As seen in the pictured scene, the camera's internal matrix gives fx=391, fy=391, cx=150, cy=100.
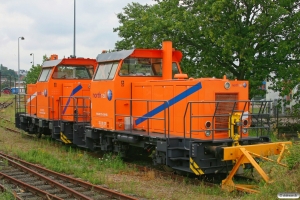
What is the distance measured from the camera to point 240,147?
28.3 ft

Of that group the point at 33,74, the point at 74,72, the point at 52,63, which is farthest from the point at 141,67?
the point at 33,74

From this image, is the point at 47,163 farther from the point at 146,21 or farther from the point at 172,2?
the point at 172,2

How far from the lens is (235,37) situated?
17609 mm

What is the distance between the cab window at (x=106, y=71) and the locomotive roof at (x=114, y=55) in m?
0.15

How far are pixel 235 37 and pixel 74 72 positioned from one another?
7314mm

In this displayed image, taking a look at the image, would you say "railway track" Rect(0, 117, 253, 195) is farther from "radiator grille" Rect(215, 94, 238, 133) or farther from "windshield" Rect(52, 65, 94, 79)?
"windshield" Rect(52, 65, 94, 79)

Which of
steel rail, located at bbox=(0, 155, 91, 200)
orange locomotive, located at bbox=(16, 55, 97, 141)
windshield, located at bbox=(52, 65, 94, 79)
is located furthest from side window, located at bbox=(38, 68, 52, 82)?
steel rail, located at bbox=(0, 155, 91, 200)

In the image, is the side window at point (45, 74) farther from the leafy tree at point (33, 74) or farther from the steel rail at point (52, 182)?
the leafy tree at point (33, 74)

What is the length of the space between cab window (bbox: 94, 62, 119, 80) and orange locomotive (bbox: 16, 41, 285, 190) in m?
0.03

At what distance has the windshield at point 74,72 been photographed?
16266 mm

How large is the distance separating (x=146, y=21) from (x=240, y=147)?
505 inches

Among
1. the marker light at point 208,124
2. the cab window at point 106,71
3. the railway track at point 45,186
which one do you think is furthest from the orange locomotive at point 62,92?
the marker light at point 208,124

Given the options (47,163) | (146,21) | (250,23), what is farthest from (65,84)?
(250,23)

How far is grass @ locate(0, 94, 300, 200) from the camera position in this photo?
24.2 ft
